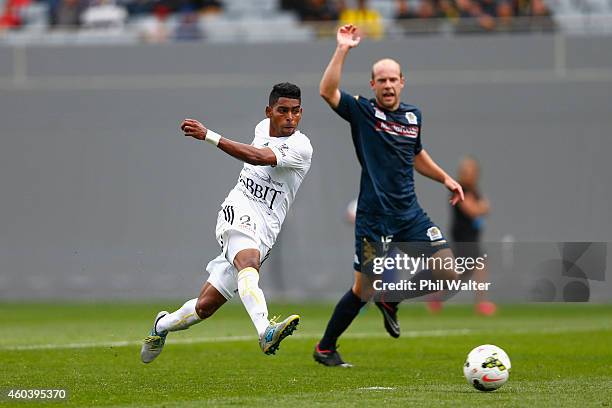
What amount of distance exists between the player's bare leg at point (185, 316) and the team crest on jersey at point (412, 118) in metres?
2.44

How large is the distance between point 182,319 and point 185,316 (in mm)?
39

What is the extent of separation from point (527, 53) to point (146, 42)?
6966 mm

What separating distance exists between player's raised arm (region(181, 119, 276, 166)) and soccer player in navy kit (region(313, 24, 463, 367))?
1.66 metres

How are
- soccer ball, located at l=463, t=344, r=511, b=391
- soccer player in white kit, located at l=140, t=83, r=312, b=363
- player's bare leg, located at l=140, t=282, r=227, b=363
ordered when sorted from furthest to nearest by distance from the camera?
player's bare leg, located at l=140, t=282, r=227, b=363 < soccer player in white kit, located at l=140, t=83, r=312, b=363 < soccer ball, located at l=463, t=344, r=511, b=391

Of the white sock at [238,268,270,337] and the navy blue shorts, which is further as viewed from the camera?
the navy blue shorts

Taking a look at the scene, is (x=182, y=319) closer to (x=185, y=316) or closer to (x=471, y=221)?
(x=185, y=316)

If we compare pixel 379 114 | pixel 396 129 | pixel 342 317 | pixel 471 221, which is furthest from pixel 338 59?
pixel 471 221

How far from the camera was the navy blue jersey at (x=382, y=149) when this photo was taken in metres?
10.1

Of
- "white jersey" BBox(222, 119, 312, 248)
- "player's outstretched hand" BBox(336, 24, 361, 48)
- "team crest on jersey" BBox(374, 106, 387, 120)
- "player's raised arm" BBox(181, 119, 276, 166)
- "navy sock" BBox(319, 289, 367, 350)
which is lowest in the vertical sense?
"navy sock" BBox(319, 289, 367, 350)

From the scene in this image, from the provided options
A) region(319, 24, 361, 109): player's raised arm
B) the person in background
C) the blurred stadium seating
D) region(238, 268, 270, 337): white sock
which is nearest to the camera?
region(238, 268, 270, 337): white sock

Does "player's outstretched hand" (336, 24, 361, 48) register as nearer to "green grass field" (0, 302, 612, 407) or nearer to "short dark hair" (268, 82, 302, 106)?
"short dark hair" (268, 82, 302, 106)

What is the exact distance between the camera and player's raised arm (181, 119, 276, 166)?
26.9ft

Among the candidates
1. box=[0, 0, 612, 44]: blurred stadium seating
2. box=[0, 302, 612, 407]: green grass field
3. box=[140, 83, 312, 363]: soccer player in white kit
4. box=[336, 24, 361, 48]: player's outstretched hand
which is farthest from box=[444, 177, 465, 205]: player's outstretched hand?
box=[0, 0, 612, 44]: blurred stadium seating

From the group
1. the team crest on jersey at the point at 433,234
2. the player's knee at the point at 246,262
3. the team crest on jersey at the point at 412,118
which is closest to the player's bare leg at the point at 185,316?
the player's knee at the point at 246,262
